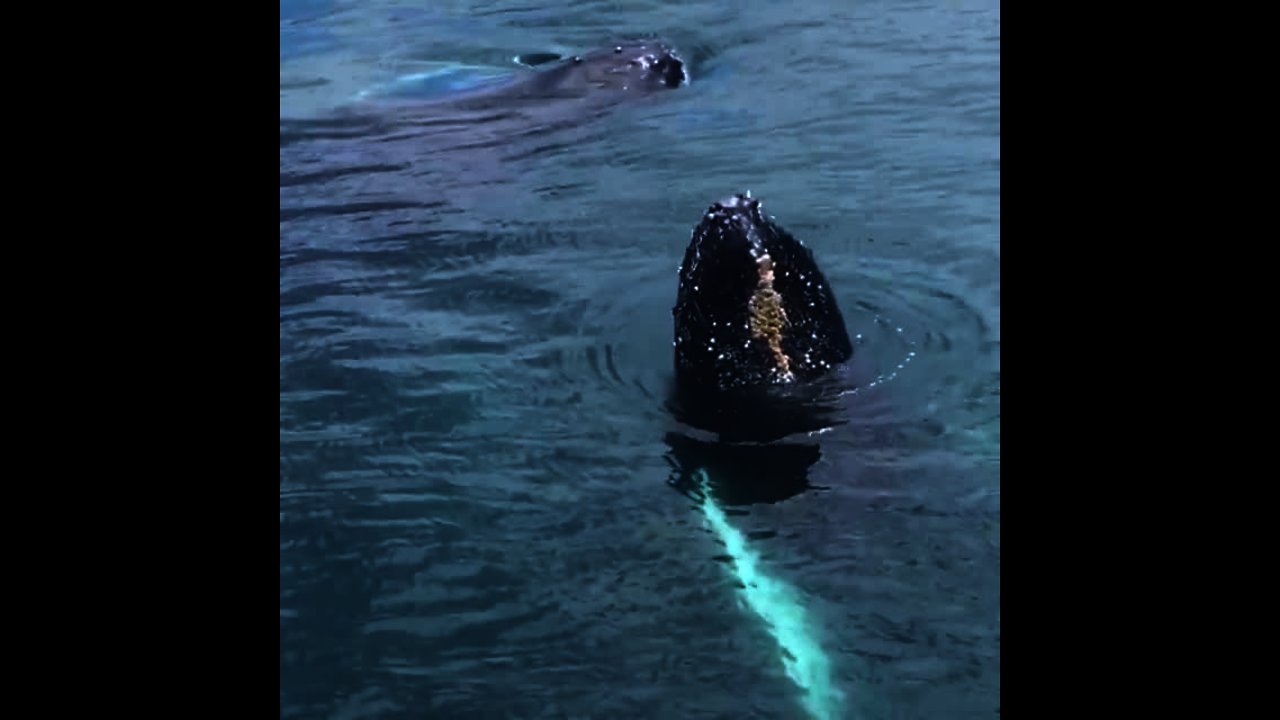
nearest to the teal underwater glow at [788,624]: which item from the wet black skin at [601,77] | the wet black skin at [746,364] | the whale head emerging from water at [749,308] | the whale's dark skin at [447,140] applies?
the wet black skin at [746,364]

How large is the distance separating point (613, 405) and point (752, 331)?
89 cm

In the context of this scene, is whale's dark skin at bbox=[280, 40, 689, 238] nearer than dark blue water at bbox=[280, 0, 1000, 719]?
No

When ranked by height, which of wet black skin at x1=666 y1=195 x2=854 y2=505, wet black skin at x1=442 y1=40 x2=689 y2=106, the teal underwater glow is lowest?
the teal underwater glow

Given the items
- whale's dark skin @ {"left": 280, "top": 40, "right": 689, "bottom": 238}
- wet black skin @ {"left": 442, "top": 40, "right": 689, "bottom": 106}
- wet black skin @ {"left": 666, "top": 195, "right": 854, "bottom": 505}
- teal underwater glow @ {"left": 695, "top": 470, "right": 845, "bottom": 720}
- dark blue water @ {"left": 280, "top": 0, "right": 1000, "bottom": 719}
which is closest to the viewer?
teal underwater glow @ {"left": 695, "top": 470, "right": 845, "bottom": 720}

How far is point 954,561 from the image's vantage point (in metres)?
6.82

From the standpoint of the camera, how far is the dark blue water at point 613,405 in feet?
20.6

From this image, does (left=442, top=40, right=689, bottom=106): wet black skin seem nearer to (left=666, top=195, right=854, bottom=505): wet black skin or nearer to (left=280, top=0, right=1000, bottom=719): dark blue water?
(left=280, top=0, right=1000, bottom=719): dark blue water

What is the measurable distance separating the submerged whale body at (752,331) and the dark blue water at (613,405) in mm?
234

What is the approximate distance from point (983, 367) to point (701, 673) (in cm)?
306

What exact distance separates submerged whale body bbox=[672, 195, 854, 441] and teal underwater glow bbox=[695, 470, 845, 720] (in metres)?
0.91

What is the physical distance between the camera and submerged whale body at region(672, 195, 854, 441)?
25.0 ft

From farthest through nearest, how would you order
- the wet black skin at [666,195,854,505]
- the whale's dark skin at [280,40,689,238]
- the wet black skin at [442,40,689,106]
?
the wet black skin at [442,40,689,106] → the whale's dark skin at [280,40,689,238] → the wet black skin at [666,195,854,505]

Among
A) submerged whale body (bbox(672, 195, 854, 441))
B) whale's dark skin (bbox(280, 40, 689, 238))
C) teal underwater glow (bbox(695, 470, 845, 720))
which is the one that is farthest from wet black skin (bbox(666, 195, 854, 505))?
whale's dark skin (bbox(280, 40, 689, 238))

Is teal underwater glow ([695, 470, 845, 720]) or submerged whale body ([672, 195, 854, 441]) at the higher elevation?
submerged whale body ([672, 195, 854, 441])
